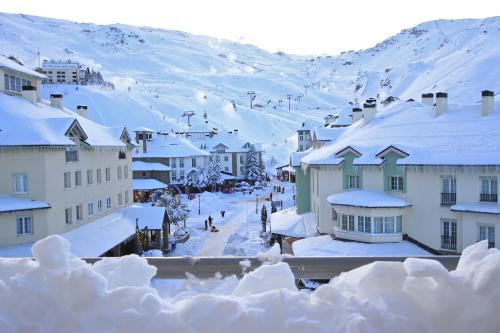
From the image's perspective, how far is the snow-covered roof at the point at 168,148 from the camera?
57500mm

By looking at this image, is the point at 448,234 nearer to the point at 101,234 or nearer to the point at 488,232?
the point at 488,232

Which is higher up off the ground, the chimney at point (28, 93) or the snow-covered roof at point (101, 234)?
the chimney at point (28, 93)

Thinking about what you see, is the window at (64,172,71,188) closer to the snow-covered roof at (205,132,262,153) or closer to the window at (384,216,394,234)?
the window at (384,216,394,234)

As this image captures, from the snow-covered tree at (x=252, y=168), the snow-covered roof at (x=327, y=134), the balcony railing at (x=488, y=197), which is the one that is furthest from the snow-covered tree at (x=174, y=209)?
the snow-covered tree at (x=252, y=168)

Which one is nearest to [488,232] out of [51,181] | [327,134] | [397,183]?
[397,183]

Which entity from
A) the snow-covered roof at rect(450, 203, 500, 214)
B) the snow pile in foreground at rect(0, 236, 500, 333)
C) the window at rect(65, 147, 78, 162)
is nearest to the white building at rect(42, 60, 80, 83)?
the window at rect(65, 147, 78, 162)

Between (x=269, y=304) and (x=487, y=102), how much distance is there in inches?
848

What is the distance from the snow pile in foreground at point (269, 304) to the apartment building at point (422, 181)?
1665cm

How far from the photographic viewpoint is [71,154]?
23.0 meters

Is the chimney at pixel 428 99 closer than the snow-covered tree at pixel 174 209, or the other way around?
the chimney at pixel 428 99

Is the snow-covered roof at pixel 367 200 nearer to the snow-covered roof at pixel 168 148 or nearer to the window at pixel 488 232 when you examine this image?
the window at pixel 488 232

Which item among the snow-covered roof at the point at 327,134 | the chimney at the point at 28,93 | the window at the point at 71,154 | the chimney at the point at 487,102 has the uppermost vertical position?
the chimney at the point at 28,93

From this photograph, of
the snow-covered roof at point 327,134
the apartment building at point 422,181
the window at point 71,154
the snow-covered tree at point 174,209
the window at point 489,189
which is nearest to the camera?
the window at point 489,189

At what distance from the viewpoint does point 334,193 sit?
75.4ft
